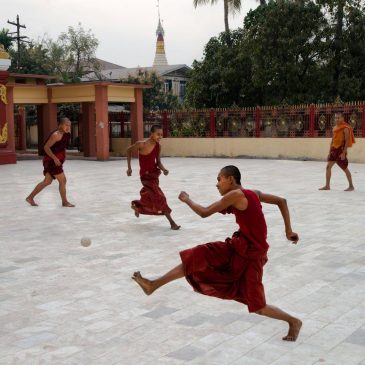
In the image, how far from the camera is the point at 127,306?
4.67 m

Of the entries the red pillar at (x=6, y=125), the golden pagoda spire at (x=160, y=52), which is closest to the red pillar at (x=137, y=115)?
the red pillar at (x=6, y=125)

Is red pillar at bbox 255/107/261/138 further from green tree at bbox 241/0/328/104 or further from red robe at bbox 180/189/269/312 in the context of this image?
red robe at bbox 180/189/269/312

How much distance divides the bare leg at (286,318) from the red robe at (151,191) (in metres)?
4.32

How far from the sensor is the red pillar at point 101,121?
21891 mm

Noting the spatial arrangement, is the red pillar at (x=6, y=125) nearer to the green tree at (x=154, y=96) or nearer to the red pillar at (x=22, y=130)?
the red pillar at (x=22, y=130)

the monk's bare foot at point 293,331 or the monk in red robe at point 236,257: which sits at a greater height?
the monk in red robe at point 236,257

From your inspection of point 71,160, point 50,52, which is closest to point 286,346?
point 71,160

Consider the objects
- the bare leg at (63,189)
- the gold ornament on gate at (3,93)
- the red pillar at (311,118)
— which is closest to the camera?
the bare leg at (63,189)

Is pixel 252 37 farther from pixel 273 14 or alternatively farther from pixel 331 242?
pixel 331 242

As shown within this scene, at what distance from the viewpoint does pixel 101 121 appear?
22047 millimetres

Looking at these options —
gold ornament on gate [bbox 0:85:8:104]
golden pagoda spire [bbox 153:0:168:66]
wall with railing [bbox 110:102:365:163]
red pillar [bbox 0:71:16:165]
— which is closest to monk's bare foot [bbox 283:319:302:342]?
wall with railing [bbox 110:102:365:163]

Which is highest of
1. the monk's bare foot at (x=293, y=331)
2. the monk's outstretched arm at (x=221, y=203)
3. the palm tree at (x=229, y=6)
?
the palm tree at (x=229, y=6)

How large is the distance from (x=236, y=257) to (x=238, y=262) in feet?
0.11

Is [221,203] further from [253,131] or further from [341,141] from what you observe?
[253,131]
